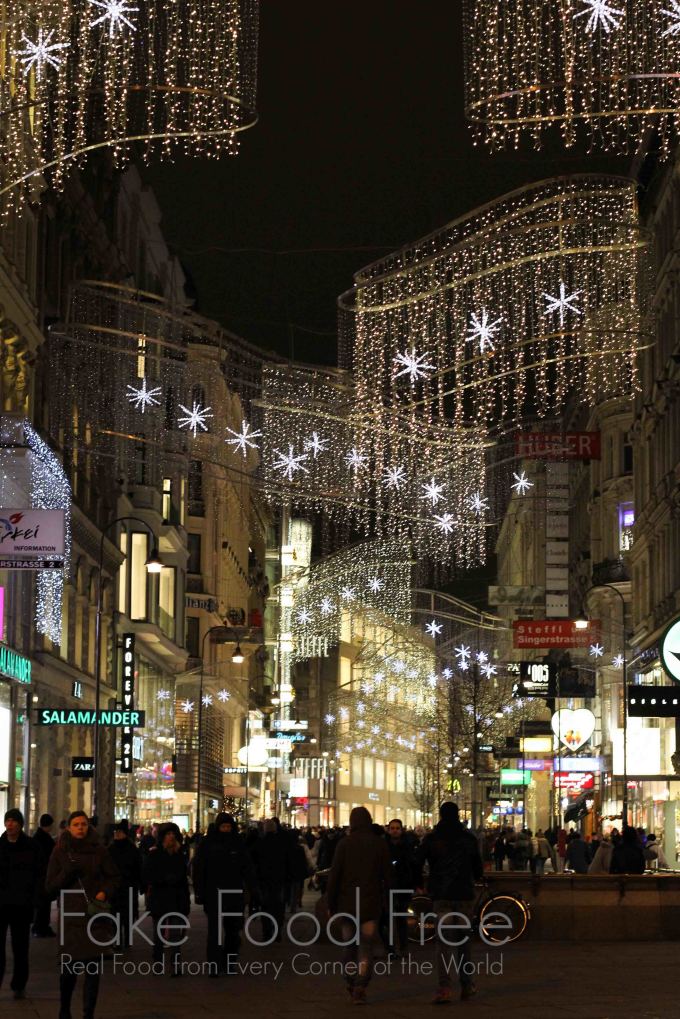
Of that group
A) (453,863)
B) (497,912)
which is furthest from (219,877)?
(497,912)

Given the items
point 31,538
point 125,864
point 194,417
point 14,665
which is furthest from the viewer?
point 194,417

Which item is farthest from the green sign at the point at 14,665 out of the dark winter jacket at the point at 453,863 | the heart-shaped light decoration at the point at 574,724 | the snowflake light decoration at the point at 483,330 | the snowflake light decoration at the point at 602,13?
the snowflake light decoration at the point at 602,13

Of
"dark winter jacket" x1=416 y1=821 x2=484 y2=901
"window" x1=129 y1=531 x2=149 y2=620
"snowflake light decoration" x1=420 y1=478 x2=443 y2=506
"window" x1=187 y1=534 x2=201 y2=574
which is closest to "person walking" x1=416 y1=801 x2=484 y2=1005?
"dark winter jacket" x1=416 y1=821 x2=484 y2=901

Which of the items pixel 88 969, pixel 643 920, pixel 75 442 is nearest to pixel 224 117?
pixel 88 969

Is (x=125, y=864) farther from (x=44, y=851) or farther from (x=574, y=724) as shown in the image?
(x=574, y=724)

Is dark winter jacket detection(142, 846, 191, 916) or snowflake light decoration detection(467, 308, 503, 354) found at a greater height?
snowflake light decoration detection(467, 308, 503, 354)

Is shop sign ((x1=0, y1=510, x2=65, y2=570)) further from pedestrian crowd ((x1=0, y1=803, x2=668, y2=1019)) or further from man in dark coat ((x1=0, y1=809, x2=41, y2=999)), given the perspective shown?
man in dark coat ((x1=0, y1=809, x2=41, y2=999))

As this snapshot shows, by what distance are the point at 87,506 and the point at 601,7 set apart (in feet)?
126

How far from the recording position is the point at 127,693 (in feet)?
198

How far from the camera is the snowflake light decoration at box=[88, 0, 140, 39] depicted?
21.2 metres

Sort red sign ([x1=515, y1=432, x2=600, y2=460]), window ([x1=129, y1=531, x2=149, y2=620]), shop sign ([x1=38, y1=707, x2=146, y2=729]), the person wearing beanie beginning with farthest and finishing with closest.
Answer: window ([x1=129, y1=531, x2=149, y2=620]) < red sign ([x1=515, y1=432, x2=600, y2=460]) < shop sign ([x1=38, y1=707, x2=146, y2=729]) < the person wearing beanie

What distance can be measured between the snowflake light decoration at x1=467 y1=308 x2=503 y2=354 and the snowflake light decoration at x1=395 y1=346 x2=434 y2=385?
1060mm

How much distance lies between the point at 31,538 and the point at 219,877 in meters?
13.6

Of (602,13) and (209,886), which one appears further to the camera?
(209,886)
